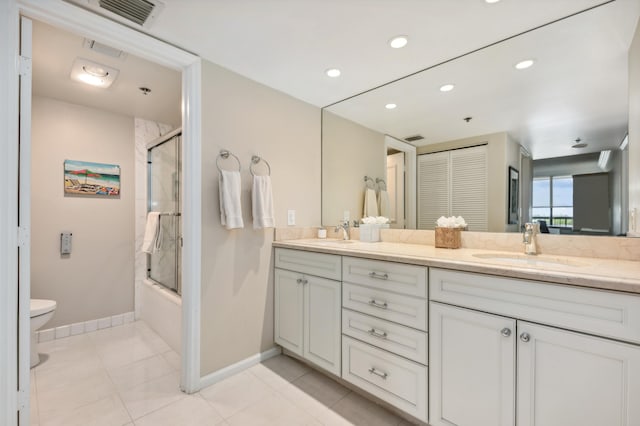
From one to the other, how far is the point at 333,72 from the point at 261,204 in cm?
108

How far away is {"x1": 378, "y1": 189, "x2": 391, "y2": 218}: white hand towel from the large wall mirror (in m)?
0.04

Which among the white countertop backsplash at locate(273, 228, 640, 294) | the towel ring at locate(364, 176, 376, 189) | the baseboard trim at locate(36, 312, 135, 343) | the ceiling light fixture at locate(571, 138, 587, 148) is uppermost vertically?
the ceiling light fixture at locate(571, 138, 587, 148)

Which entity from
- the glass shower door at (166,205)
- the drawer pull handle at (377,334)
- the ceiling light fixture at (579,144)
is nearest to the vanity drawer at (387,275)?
the drawer pull handle at (377,334)

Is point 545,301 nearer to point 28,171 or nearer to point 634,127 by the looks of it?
point 634,127

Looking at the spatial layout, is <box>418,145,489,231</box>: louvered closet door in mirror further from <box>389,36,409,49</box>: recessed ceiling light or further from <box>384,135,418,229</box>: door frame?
<box>389,36,409,49</box>: recessed ceiling light

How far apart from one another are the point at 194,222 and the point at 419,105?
1809 millimetres

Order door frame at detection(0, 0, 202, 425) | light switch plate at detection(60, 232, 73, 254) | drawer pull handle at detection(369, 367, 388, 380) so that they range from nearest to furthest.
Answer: door frame at detection(0, 0, 202, 425)
drawer pull handle at detection(369, 367, 388, 380)
light switch plate at detection(60, 232, 73, 254)

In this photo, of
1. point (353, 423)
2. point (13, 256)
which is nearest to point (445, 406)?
point (353, 423)

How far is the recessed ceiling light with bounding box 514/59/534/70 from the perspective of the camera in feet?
5.38

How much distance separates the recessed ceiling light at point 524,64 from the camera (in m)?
1.64

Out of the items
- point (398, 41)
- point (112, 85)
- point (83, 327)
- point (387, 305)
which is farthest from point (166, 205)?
point (398, 41)

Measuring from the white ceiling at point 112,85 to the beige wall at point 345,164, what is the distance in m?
1.34

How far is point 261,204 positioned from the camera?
2.07 meters

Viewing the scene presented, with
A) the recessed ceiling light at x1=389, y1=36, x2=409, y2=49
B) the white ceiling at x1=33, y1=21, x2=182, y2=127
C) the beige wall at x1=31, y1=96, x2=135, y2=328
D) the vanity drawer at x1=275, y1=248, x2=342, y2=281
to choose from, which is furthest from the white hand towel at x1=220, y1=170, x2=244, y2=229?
the beige wall at x1=31, y1=96, x2=135, y2=328
